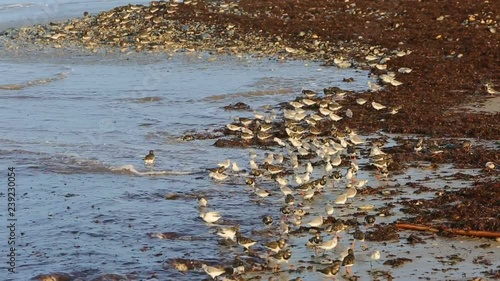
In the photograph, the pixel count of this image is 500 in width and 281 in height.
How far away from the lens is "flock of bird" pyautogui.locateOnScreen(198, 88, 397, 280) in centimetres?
849

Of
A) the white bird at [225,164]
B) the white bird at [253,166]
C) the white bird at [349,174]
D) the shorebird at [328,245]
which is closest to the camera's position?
the shorebird at [328,245]

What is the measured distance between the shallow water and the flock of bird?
12cm

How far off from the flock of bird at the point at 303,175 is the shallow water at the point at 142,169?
12 cm

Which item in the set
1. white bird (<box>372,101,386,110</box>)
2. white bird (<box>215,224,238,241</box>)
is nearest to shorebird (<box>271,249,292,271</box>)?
white bird (<box>215,224,238,241</box>)

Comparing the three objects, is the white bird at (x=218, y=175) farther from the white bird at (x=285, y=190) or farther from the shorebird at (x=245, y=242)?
the shorebird at (x=245, y=242)

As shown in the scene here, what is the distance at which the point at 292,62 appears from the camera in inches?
808

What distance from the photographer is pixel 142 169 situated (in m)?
12.0

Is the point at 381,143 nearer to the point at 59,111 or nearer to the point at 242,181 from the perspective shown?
the point at 242,181

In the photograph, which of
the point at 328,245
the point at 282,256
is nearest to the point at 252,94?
the point at 328,245

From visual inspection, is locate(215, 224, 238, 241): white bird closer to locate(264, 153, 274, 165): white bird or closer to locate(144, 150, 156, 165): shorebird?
locate(264, 153, 274, 165): white bird

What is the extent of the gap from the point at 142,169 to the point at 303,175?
7.28ft

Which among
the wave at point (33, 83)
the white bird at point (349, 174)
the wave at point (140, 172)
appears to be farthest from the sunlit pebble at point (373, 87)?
the wave at point (33, 83)

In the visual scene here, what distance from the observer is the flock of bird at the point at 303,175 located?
27.9ft

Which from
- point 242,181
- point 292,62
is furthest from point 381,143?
point 292,62
